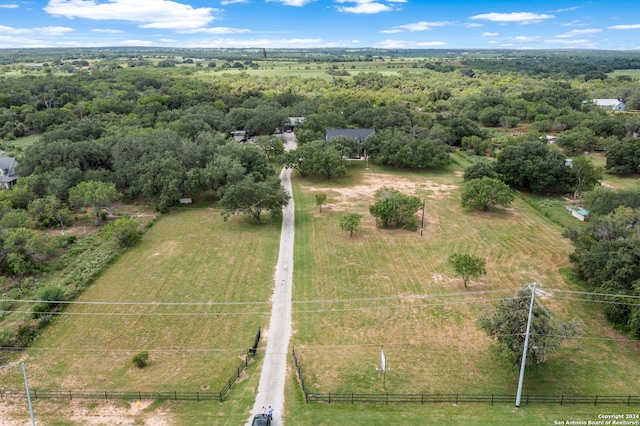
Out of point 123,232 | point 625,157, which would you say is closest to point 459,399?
point 123,232

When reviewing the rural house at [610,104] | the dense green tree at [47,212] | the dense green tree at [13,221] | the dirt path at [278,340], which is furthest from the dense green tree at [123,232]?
the rural house at [610,104]

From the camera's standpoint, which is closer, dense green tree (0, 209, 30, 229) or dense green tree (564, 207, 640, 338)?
dense green tree (564, 207, 640, 338)

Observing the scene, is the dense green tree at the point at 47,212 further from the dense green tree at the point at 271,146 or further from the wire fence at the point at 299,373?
the dense green tree at the point at 271,146

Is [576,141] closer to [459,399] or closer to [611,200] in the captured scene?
[611,200]

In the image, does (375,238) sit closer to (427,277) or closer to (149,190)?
(427,277)

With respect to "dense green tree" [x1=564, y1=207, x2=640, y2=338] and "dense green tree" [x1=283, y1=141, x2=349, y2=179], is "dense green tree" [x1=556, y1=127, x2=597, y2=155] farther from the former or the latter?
"dense green tree" [x1=564, y1=207, x2=640, y2=338]

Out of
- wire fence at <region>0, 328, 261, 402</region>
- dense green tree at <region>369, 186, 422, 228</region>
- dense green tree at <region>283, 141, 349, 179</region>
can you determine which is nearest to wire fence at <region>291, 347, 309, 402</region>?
wire fence at <region>0, 328, 261, 402</region>
